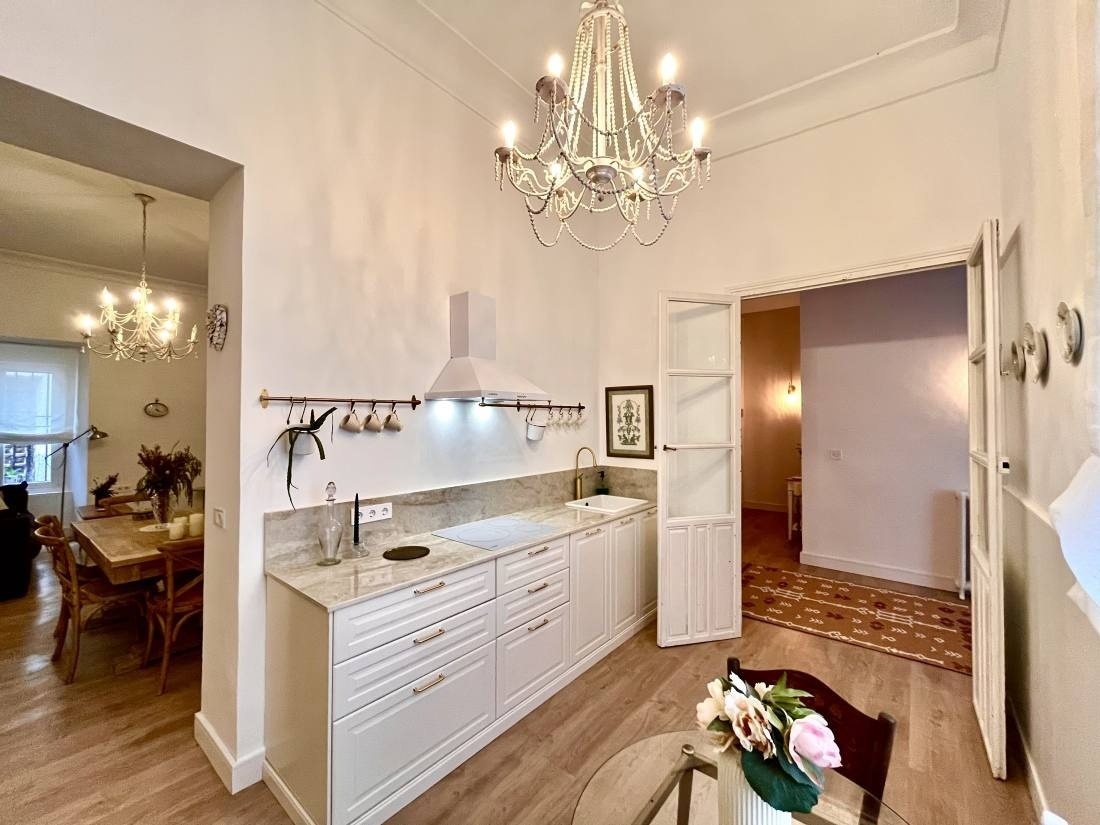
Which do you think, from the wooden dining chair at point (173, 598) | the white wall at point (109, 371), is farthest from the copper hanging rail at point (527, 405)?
the white wall at point (109, 371)

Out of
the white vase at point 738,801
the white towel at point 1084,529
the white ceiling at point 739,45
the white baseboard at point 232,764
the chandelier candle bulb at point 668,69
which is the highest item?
the white ceiling at point 739,45

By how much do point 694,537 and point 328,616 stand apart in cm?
234

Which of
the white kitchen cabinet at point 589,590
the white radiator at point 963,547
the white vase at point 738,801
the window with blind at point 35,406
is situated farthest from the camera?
the window with blind at point 35,406

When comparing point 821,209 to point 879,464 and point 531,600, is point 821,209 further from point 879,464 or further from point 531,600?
point 531,600

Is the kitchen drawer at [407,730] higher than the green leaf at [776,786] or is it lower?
lower

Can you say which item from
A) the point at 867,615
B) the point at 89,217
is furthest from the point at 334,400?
the point at 867,615

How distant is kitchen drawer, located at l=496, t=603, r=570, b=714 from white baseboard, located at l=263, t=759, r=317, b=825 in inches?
32.3

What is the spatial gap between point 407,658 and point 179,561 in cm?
182

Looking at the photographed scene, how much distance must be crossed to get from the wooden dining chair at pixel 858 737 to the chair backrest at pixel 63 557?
143 inches

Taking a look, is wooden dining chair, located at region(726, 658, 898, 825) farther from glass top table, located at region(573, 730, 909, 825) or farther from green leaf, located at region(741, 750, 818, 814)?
green leaf, located at region(741, 750, 818, 814)

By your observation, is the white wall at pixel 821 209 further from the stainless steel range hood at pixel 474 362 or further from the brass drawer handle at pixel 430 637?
the brass drawer handle at pixel 430 637

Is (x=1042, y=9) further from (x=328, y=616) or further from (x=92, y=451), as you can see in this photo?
(x=92, y=451)

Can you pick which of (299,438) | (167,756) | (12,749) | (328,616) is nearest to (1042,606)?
(328,616)

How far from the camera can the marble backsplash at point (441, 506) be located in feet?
6.52
